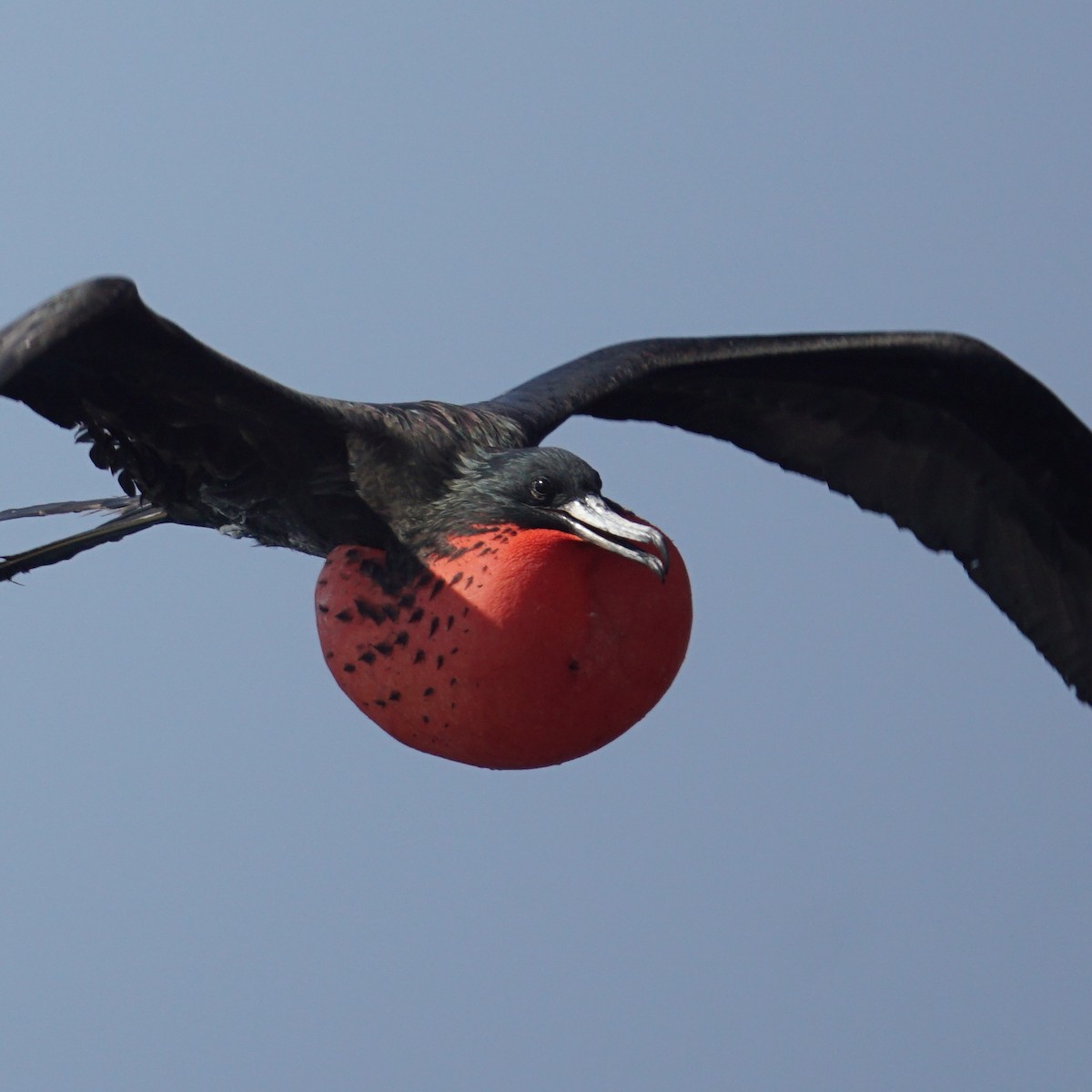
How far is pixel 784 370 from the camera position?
759cm

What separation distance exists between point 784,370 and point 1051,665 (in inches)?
48.1

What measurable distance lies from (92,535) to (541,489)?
1607mm

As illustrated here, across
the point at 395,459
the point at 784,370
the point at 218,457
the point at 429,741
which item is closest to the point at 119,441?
the point at 218,457

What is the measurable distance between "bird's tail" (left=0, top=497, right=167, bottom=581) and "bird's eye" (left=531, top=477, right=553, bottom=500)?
135 centimetres

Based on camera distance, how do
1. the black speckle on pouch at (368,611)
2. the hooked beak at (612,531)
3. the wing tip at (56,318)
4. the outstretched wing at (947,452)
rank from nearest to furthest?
the wing tip at (56,318) → the hooked beak at (612,531) → the black speckle on pouch at (368,611) → the outstretched wing at (947,452)

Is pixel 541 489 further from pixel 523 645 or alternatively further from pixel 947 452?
pixel 947 452

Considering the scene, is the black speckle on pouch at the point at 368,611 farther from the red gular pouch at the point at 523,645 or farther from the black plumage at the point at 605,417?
the black plumage at the point at 605,417

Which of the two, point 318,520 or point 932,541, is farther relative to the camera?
point 932,541

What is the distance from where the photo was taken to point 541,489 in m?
6.09

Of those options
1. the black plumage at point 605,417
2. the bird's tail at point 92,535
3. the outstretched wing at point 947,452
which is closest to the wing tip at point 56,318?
the black plumage at point 605,417

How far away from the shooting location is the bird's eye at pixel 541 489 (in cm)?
608

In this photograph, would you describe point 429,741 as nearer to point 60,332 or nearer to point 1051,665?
point 60,332

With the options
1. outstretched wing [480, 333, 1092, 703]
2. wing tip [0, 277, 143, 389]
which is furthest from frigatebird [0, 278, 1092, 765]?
outstretched wing [480, 333, 1092, 703]

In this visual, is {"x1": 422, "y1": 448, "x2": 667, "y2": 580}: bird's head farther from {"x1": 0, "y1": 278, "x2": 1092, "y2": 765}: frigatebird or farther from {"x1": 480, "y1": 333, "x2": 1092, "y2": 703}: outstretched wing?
{"x1": 480, "y1": 333, "x2": 1092, "y2": 703}: outstretched wing
